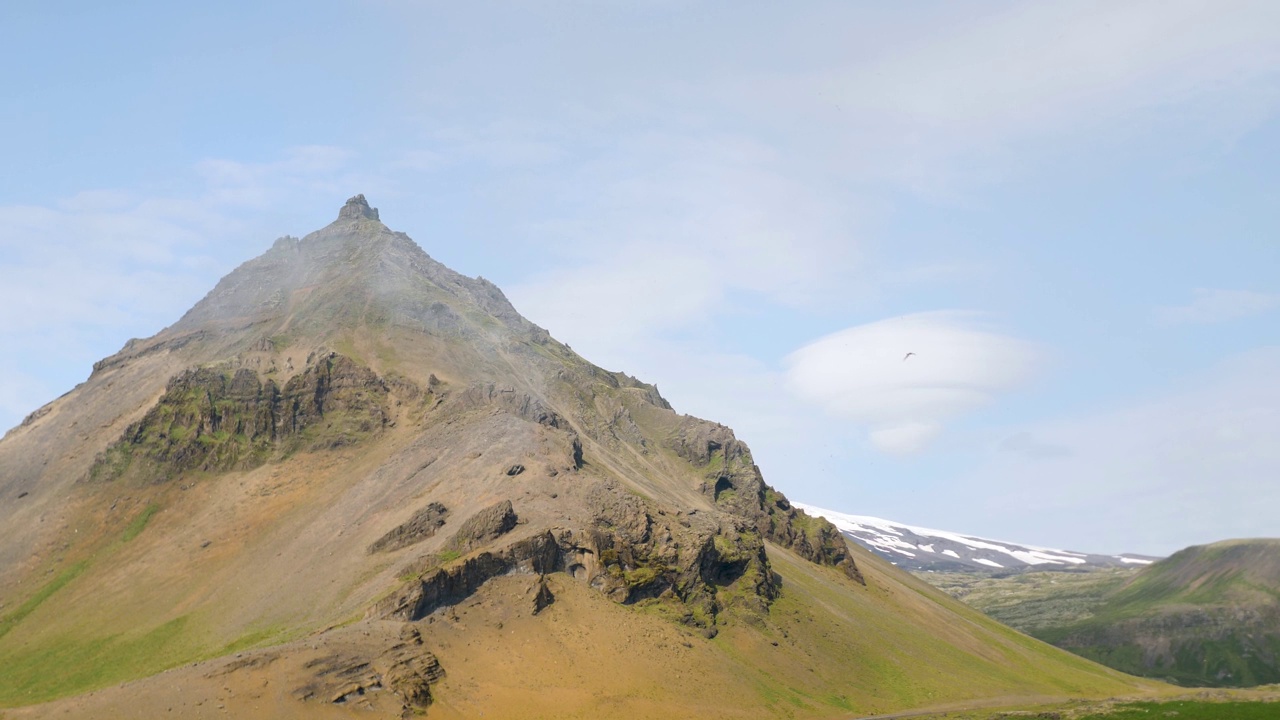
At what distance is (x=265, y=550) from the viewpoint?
509 ft

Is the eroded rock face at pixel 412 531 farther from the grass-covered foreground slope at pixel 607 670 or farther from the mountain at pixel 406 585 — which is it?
the grass-covered foreground slope at pixel 607 670

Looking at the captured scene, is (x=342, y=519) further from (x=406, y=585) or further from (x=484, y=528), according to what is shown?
(x=406, y=585)

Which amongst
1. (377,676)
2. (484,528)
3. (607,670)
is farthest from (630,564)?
(377,676)

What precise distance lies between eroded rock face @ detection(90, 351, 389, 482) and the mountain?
0.53m

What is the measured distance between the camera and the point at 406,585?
11275cm

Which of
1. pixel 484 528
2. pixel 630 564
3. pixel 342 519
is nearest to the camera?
pixel 484 528

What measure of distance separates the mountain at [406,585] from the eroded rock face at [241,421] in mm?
529

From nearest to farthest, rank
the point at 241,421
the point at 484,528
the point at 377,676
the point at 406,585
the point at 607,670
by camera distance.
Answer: the point at 377,676
the point at 607,670
the point at 406,585
the point at 484,528
the point at 241,421

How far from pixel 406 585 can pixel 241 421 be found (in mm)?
95399

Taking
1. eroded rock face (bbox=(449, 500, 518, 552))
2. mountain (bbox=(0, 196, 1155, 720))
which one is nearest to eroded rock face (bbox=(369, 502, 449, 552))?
mountain (bbox=(0, 196, 1155, 720))

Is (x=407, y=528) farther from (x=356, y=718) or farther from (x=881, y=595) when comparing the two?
(x=881, y=595)

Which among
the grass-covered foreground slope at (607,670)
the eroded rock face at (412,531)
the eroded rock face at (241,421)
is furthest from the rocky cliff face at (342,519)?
the grass-covered foreground slope at (607,670)

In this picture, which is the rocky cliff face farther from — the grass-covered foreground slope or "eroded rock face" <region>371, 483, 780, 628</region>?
the grass-covered foreground slope

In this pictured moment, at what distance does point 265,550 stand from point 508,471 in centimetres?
4250
